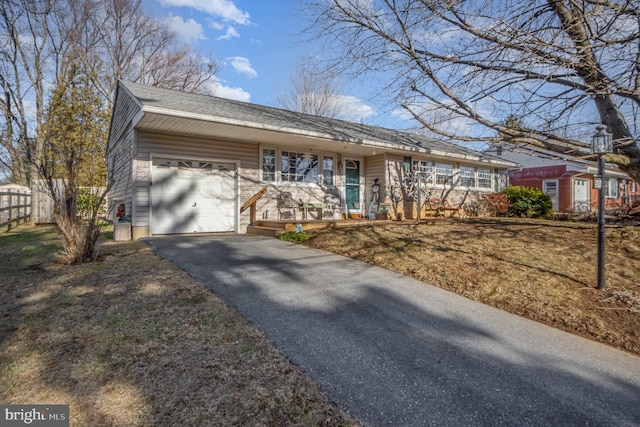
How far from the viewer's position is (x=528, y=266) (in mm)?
4918

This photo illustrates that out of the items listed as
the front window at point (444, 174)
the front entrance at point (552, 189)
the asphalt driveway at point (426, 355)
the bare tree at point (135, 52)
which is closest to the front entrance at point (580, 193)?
the front entrance at point (552, 189)

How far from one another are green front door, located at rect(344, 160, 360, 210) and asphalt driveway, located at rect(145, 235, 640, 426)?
23.2 ft

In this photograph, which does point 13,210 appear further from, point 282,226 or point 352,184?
point 352,184

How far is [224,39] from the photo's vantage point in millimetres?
11969

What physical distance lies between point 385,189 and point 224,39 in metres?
8.02

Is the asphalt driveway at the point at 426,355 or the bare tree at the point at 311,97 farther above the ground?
the bare tree at the point at 311,97

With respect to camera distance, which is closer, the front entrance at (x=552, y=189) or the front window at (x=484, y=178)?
the front window at (x=484, y=178)

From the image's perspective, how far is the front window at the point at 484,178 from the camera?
15.0 metres

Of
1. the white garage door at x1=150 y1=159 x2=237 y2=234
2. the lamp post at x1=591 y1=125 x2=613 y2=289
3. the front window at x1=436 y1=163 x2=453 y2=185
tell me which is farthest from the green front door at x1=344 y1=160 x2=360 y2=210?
the lamp post at x1=591 y1=125 x2=613 y2=289

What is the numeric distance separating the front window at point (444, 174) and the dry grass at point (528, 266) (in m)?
5.69

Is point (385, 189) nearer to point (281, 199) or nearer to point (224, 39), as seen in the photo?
point (281, 199)

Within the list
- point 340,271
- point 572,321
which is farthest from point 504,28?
point 340,271

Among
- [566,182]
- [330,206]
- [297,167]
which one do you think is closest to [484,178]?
→ [330,206]

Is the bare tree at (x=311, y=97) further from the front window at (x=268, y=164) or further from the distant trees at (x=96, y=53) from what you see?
the front window at (x=268, y=164)
